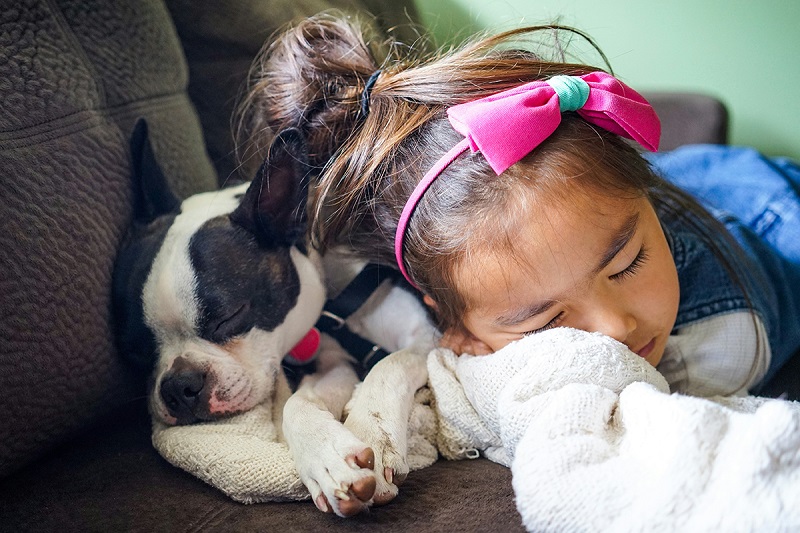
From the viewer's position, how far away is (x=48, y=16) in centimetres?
103

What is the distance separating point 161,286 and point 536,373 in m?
0.57

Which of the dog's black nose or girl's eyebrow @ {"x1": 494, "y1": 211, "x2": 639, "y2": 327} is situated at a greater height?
girl's eyebrow @ {"x1": 494, "y1": 211, "x2": 639, "y2": 327}

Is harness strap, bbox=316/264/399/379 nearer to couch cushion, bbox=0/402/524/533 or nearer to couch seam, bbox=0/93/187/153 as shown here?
couch cushion, bbox=0/402/524/533

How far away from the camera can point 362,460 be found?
781 millimetres

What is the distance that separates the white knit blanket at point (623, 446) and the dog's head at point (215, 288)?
14.9 inches

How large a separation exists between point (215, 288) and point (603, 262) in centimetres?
57

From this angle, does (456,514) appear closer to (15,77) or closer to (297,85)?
(297,85)

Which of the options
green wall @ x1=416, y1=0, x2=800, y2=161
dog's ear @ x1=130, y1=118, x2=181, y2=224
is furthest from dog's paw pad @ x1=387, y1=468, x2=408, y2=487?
green wall @ x1=416, y1=0, x2=800, y2=161

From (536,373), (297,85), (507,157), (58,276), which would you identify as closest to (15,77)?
(58,276)

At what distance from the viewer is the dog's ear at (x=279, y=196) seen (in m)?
1.05

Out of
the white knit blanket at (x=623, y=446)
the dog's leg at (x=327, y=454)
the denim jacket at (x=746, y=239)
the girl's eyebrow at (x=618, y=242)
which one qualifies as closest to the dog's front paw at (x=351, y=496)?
the dog's leg at (x=327, y=454)

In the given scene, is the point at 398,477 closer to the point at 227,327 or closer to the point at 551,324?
the point at 551,324

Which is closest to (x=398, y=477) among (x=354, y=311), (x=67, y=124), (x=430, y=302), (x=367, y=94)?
(x=430, y=302)

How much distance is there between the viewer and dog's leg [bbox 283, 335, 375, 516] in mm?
754
